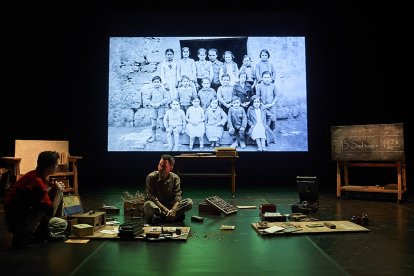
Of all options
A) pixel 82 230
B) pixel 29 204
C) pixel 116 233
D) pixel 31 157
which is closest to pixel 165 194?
pixel 116 233

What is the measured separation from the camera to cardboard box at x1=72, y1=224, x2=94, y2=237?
12.1 feet

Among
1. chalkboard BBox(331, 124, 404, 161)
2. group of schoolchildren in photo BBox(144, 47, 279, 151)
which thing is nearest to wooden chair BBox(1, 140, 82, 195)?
group of schoolchildren in photo BBox(144, 47, 279, 151)

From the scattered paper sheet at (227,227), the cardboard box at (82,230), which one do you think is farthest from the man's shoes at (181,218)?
the cardboard box at (82,230)

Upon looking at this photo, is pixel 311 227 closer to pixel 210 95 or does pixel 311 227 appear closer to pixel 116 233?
pixel 116 233

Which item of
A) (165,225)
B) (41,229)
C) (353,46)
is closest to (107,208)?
(165,225)

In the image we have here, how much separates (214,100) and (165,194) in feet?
13.0

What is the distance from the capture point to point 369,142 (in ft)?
21.0

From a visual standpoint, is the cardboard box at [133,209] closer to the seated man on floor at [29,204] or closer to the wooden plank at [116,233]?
the wooden plank at [116,233]

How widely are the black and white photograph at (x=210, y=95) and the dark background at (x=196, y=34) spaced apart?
→ 21.8 inches

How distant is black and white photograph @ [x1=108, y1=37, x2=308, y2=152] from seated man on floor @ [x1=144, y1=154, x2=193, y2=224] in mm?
3550

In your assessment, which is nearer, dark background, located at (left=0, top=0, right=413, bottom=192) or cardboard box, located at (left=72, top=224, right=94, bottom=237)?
cardboard box, located at (left=72, top=224, right=94, bottom=237)

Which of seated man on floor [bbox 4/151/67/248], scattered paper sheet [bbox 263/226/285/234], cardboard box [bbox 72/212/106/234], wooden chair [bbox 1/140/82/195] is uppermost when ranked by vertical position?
wooden chair [bbox 1/140/82/195]

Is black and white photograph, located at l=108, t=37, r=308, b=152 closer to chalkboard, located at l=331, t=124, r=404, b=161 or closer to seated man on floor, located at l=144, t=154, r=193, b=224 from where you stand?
chalkboard, located at l=331, t=124, r=404, b=161

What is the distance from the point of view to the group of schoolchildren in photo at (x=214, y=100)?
26.8 feet
